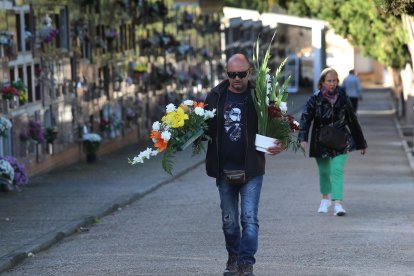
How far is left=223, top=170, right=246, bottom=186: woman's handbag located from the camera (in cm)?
888

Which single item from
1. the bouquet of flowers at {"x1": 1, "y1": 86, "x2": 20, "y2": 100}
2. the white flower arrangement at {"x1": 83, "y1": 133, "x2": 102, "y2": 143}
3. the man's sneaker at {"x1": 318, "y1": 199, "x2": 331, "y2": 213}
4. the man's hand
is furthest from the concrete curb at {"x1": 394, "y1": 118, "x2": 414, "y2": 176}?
the man's hand

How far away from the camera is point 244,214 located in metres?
8.98

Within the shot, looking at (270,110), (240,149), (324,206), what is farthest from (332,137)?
(240,149)

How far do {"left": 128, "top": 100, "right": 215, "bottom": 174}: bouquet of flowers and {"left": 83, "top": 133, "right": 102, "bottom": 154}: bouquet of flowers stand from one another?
47.0 feet

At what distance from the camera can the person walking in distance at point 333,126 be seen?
13164 millimetres

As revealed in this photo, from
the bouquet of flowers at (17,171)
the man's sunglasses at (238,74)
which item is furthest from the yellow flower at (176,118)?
the bouquet of flowers at (17,171)

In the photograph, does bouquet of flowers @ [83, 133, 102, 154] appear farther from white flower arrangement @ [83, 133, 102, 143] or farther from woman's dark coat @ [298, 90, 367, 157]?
woman's dark coat @ [298, 90, 367, 157]

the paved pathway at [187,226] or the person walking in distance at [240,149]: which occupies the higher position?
the person walking in distance at [240,149]

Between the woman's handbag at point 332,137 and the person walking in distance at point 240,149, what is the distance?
13.6 ft

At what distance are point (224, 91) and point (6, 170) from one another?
8.10 metres

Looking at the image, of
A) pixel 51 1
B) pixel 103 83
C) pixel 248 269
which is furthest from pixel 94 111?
pixel 248 269

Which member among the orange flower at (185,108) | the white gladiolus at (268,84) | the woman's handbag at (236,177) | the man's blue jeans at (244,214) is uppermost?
the white gladiolus at (268,84)

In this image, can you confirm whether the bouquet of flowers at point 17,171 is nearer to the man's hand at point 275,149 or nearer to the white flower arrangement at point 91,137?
the white flower arrangement at point 91,137

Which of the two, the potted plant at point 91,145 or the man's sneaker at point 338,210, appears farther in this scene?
the potted plant at point 91,145
